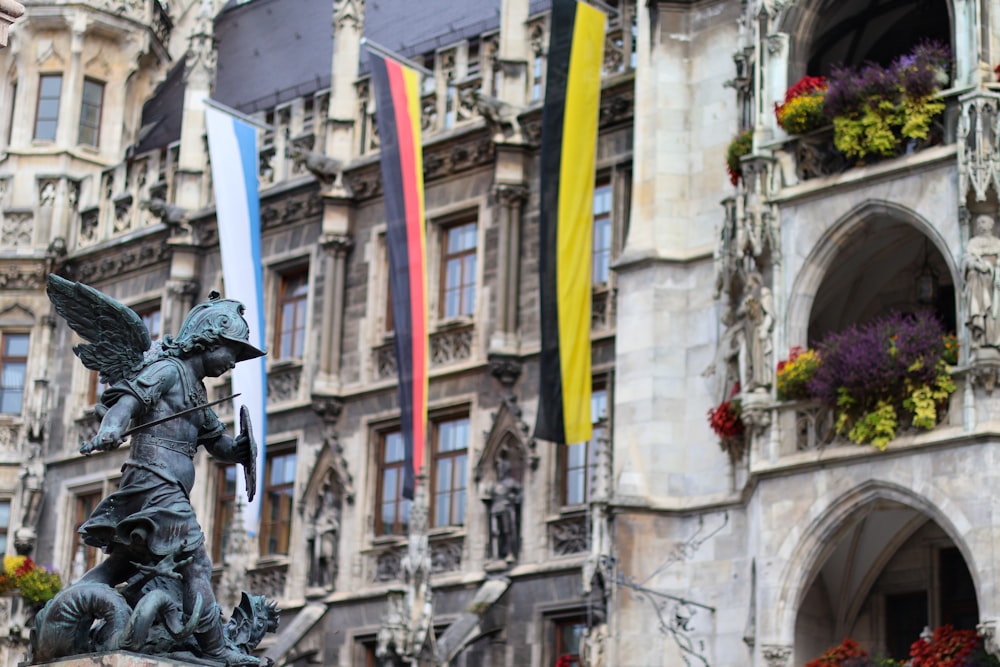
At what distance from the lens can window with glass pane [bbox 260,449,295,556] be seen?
3050 cm

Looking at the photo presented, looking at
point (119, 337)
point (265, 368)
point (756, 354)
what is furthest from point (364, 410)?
point (119, 337)

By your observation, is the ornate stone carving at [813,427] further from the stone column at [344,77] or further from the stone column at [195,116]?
the stone column at [195,116]

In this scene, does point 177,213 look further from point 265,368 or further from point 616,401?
point 616,401

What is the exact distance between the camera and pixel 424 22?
32.5 m

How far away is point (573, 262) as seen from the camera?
83.9 feet

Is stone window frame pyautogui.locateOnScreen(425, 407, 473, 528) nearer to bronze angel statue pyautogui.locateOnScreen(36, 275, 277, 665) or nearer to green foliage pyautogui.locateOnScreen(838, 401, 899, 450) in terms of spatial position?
green foliage pyautogui.locateOnScreen(838, 401, 899, 450)

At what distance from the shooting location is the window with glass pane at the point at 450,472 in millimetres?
28297

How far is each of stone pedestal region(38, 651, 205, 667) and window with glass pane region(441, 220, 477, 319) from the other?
19960 mm

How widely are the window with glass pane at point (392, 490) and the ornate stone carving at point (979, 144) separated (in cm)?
1047

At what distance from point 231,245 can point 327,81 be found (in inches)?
201

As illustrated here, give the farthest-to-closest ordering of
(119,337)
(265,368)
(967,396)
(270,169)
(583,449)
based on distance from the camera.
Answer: (270,169) < (265,368) < (583,449) < (967,396) < (119,337)

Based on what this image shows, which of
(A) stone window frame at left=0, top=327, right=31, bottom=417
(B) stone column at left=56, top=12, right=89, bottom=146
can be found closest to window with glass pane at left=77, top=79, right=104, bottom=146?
(B) stone column at left=56, top=12, right=89, bottom=146

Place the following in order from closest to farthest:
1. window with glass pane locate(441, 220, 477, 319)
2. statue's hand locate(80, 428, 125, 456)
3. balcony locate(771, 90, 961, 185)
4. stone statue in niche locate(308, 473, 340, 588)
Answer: statue's hand locate(80, 428, 125, 456)
balcony locate(771, 90, 961, 185)
window with glass pane locate(441, 220, 477, 319)
stone statue in niche locate(308, 473, 340, 588)

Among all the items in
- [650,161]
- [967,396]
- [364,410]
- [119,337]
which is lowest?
[119,337]
